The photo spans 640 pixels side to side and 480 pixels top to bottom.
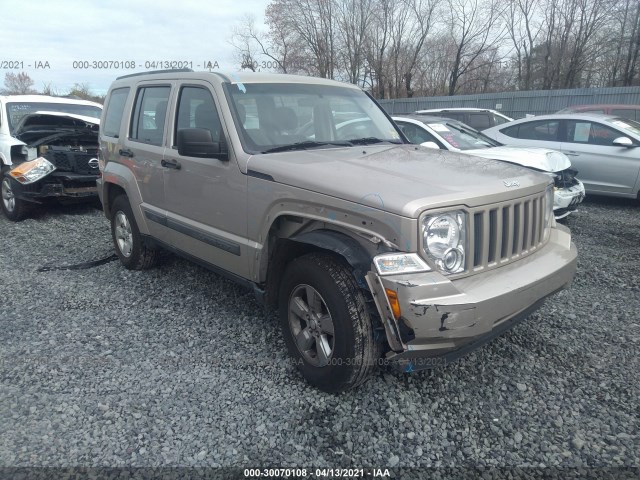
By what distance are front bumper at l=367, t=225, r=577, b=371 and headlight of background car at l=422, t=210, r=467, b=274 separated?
91 mm

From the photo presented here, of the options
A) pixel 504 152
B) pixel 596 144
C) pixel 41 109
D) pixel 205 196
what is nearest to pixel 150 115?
pixel 205 196

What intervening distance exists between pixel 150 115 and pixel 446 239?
3.18m

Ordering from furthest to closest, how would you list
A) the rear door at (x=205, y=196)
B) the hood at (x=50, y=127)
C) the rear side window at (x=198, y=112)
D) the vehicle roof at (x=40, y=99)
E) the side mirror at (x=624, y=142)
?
1. the vehicle roof at (x=40, y=99)
2. the side mirror at (x=624, y=142)
3. the hood at (x=50, y=127)
4. the rear side window at (x=198, y=112)
5. the rear door at (x=205, y=196)

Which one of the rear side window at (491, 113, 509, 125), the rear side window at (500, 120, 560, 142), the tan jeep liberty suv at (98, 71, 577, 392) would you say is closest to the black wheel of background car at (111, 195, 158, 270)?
the tan jeep liberty suv at (98, 71, 577, 392)

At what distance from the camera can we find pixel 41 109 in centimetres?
857

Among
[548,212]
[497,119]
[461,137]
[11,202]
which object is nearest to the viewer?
[548,212]

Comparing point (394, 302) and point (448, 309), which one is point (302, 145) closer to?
point (394, 302)

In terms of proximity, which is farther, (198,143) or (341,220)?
(198,143)

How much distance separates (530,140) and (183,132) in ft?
24.9

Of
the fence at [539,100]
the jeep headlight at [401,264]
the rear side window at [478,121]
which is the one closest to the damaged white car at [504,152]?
the jeep headlight at [401,264]

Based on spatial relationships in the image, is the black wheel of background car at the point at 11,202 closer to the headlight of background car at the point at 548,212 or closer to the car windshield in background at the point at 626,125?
the headlight of background car at the point at 548,212

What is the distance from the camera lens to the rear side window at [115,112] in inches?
199

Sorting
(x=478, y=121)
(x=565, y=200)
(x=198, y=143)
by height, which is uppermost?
(x=198, y=143)

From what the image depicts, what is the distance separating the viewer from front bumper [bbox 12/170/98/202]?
283 inches
